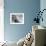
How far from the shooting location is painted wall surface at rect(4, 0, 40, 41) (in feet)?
16.8

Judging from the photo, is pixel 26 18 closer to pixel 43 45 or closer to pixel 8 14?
pixel 8 14

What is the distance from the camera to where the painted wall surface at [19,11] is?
5125 mm

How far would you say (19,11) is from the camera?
5137 millimetres

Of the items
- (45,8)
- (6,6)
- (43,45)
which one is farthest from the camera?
(6,6)

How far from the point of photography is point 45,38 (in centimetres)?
254

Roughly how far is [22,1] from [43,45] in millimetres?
2933

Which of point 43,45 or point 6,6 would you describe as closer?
point 43,45

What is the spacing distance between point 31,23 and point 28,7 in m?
0.64

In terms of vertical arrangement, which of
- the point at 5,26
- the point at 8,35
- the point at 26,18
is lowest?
the point at 8,35

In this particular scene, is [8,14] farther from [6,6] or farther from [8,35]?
[8,35]

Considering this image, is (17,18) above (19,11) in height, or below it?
below

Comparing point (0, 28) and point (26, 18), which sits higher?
point (26, 18)

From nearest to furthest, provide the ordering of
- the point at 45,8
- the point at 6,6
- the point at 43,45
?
1. the point at 43,45
2. the point at 45,8
3. the point at 6,6

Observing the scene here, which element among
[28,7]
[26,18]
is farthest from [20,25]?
[28,7]
